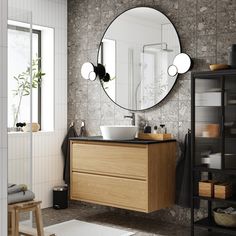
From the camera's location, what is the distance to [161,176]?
174 inches

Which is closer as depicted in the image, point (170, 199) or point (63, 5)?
point (170, 199)

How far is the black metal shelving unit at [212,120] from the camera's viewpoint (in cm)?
393

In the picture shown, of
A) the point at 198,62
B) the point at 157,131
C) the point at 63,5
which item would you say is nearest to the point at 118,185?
the point at 157,131

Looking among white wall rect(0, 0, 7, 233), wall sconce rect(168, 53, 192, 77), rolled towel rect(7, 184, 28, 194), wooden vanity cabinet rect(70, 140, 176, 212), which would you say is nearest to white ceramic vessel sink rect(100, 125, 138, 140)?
wooden vanity cabinet rect(70, 140, 176, 212)

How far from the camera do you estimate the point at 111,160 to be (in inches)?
179

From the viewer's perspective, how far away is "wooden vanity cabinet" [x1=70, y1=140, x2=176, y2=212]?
169 inches

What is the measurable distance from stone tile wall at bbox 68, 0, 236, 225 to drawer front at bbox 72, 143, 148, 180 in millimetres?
580

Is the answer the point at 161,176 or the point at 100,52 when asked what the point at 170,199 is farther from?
the point at 100,52

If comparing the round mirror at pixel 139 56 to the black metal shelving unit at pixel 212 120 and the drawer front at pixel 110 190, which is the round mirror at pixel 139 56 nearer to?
the black metal shelving unit at pixel 212 120

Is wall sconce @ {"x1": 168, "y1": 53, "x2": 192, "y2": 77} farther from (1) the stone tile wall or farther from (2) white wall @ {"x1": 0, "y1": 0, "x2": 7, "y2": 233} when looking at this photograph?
(2) white wall @ {"x1": 0, "y1": 0, "x2": 7, "y2": 233}

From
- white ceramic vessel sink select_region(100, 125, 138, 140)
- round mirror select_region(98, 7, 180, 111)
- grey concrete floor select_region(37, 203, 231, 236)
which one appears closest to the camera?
grey concrete floor select_region(37, 203, 231, 236)

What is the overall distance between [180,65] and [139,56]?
58 cm

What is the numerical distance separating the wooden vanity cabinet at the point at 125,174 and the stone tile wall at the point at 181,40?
36 cm

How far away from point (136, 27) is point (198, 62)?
2.91ft
